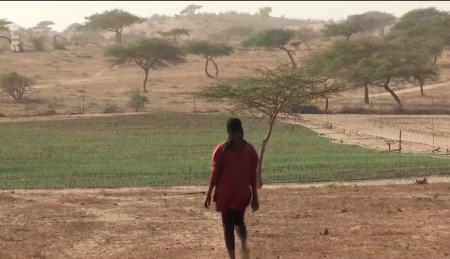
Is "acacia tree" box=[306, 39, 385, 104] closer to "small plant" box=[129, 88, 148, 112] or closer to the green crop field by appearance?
"small plant" box=[129, 88, 148, 112]

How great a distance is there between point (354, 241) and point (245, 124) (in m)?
33.7

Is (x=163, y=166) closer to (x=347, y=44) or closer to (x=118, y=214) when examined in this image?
(x=118, y=214)

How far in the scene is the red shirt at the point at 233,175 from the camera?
9.62m

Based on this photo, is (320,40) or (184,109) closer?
(184,109)

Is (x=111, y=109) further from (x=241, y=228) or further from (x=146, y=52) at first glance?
(x=241, y=228)

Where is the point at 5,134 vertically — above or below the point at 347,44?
below

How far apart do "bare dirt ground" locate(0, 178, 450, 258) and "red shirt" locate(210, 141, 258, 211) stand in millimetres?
2030

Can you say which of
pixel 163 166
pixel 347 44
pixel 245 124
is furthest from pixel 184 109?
pixel 163 166

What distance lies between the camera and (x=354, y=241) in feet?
41.3

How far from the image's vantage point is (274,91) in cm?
2322

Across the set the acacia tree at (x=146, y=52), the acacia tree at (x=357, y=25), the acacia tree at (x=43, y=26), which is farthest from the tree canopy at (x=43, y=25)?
the acacia tree at (x=146, y=52)

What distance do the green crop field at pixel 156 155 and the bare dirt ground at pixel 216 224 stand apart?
151 inches

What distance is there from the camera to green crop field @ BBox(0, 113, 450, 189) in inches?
1003

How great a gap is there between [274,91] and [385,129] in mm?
26266
